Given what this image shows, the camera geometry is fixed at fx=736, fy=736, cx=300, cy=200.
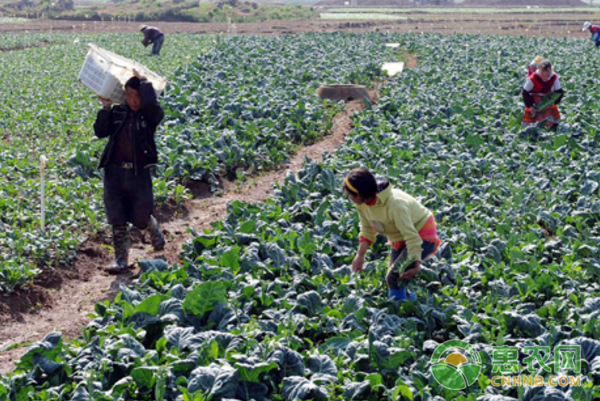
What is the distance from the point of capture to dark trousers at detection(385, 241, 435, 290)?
19.4 ft

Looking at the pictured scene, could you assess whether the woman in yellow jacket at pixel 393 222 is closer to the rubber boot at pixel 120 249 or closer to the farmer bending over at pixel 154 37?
the rubber boot at pixel 120 249

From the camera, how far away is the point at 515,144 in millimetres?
11711

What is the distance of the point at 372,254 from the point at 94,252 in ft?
10.2

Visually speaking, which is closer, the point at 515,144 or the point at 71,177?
the point at 71,177

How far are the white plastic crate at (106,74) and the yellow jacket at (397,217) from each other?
278 cm

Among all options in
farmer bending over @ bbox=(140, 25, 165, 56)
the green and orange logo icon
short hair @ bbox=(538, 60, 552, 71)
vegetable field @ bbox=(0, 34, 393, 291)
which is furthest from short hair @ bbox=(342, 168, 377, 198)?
farmer bending over @ bbox=(140, 25, 165, 56)

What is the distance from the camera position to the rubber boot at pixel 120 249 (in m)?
7.42

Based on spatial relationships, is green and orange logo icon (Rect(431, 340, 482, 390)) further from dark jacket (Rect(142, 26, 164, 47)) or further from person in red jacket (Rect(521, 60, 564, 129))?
dark jacket (Rect(142, 26, 164, 47))

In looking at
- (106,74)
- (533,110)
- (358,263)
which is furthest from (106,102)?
(533,110)

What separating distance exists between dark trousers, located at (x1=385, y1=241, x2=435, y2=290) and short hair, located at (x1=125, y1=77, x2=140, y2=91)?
9.62ft

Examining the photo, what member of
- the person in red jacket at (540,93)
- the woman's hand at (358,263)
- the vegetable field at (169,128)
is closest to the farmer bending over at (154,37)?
the vegetable field at (169,128)

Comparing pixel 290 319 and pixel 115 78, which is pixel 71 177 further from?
pixel 290 319

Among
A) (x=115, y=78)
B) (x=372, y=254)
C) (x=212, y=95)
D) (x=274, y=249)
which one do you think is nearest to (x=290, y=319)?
(x=274, y=249)

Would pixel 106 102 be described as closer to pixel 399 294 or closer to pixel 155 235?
pixel 155 235
